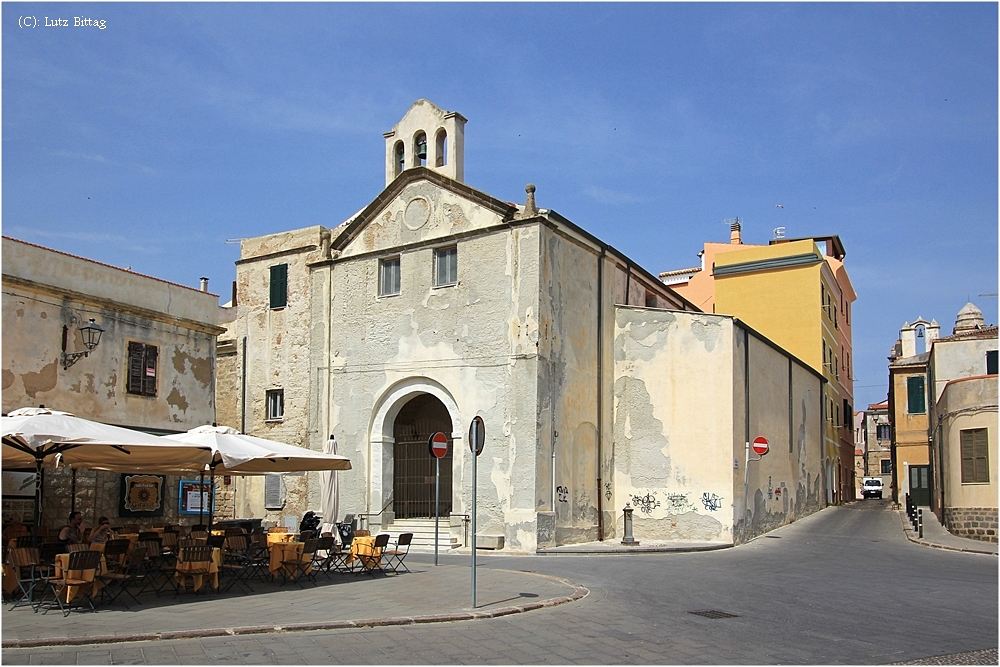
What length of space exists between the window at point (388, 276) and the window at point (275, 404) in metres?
5.07

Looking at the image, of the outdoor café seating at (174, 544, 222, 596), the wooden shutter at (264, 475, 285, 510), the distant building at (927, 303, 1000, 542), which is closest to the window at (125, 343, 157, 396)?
the wooden shutter at (264, 475, 285, 510)

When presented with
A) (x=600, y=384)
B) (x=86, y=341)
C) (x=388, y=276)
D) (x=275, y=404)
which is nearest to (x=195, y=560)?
(x=86, y=341)

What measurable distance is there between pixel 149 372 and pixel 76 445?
404 inches

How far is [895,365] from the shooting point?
4619 cm

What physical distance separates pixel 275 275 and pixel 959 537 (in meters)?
21.7

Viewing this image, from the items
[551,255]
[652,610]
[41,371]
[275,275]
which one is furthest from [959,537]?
[41,371]

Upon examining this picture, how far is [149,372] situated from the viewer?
21688mm

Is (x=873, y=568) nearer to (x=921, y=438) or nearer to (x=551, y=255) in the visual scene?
(x=551, y=255)

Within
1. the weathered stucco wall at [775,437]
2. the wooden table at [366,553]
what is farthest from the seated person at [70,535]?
the weathered stucco wall at [775,437]

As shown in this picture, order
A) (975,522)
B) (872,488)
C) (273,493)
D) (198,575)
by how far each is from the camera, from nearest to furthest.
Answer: (198,575), (975,522), (273,493), (872,488)

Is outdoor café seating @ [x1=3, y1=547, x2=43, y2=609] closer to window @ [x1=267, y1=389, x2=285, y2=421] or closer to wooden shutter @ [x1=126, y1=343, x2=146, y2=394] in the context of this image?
wooden shutter @ [x1=126, y1=343, x2=146, y2=394]

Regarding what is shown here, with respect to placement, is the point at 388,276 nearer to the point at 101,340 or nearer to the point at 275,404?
the point at 275,404

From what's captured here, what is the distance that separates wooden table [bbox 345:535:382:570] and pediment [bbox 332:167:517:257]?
10.2 metres

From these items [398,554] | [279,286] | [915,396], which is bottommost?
[398,554]
